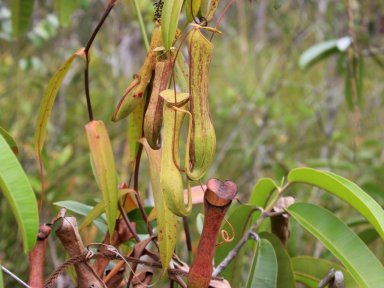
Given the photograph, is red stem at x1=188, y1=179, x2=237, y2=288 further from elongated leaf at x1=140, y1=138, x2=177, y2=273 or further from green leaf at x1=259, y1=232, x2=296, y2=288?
green leaf at x1=259, y1=232, x2=296, y2=288

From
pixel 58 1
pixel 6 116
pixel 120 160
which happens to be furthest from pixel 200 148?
pixel 6 116

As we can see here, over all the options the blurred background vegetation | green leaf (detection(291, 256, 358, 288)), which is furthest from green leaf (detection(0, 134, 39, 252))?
the blurred background vegetation

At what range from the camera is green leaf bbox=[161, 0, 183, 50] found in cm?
56

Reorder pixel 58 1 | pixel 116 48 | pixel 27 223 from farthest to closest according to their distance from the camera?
pixel 116 48 < pixel 58 1 < pixel 27 223

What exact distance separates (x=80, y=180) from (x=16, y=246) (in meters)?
0.35

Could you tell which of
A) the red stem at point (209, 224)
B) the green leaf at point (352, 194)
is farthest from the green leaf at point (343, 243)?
the red stem at point (209, 224)

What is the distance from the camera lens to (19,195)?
1.74 feet

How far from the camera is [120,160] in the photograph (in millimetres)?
2293

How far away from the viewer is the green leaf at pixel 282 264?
0.76m

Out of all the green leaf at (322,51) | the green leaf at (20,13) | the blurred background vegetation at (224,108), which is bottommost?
the blurred background vegetation at (224,108)

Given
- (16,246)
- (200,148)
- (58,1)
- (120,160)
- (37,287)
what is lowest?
(16,246)

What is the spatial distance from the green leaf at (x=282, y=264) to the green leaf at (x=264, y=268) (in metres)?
0.04

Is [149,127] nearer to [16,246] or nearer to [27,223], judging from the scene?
[27,223]

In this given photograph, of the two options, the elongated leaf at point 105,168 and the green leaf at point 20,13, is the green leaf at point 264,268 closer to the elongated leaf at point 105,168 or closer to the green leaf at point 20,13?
the elongated leaf at point 105,168
